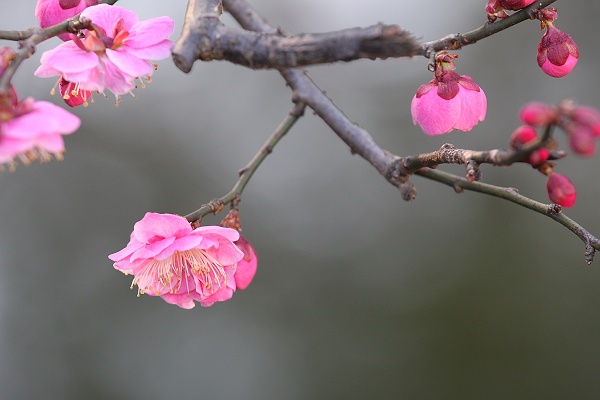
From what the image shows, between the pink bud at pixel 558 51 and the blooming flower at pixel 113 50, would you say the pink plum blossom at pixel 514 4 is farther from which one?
the blooming flower at pixel 113 50

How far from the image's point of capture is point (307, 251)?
23.9 feet

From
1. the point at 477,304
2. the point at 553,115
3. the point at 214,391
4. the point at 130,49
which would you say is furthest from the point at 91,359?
the point at 553,115

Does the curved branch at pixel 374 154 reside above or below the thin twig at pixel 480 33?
below

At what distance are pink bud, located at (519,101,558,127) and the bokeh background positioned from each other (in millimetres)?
5779

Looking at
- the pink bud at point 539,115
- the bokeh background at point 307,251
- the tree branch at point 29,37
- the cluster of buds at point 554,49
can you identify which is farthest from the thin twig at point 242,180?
the bokeh background at point 307,251

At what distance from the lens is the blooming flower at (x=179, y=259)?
110 centimetres

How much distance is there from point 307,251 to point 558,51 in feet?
20.0

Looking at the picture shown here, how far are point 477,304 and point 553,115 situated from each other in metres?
5.98

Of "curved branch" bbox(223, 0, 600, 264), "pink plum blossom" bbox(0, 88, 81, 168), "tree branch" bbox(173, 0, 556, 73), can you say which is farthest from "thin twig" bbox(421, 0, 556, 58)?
"pink plum blossom" bbox(0, 88, 81, 168)

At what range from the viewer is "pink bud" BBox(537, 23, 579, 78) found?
1.24 meters

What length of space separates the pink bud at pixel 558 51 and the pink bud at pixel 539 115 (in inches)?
24.4

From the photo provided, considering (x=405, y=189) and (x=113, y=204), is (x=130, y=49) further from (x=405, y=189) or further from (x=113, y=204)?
(x=113, y=204)

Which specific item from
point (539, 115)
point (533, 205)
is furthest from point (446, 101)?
point (539, 115)

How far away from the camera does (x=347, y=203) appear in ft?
24.4
